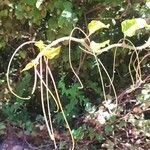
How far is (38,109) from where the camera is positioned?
3.37 metres

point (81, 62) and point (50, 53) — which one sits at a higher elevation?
point (50, 53)

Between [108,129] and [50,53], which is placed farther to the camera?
[108,129]

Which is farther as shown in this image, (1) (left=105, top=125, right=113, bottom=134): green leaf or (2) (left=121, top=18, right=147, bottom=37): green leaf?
(1) (left=105, top=125, right=113, bottom=134): green leaf

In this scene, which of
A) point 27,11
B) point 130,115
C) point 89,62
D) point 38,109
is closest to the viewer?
point 27,11

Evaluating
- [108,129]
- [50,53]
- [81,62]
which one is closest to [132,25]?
[50,53]

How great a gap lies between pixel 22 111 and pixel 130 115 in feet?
2.68

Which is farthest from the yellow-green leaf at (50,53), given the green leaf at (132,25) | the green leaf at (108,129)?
the green leaf at (108,129)

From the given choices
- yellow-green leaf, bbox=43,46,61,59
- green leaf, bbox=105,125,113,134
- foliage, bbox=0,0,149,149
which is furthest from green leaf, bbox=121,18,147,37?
green leaf, bbox=105,125,113,134

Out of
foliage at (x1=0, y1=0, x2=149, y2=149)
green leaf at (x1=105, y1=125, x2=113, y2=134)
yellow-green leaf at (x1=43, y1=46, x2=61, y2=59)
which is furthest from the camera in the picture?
green leaf at (x1=105, y1=125, x2=113, y2=134)

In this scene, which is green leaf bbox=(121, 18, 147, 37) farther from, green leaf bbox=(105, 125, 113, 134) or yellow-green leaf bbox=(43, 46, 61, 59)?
green leaf bbox=(105, 125, 113, 134)

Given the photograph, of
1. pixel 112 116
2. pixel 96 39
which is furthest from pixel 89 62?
pixel 112 116

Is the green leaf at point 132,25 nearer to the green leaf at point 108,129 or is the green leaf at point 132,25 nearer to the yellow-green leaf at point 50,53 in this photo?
the yellow-green leaf at point 50,53

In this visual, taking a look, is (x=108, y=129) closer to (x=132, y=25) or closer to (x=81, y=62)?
(x=81, y=62)

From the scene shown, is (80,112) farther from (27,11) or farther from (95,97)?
(27,11)
